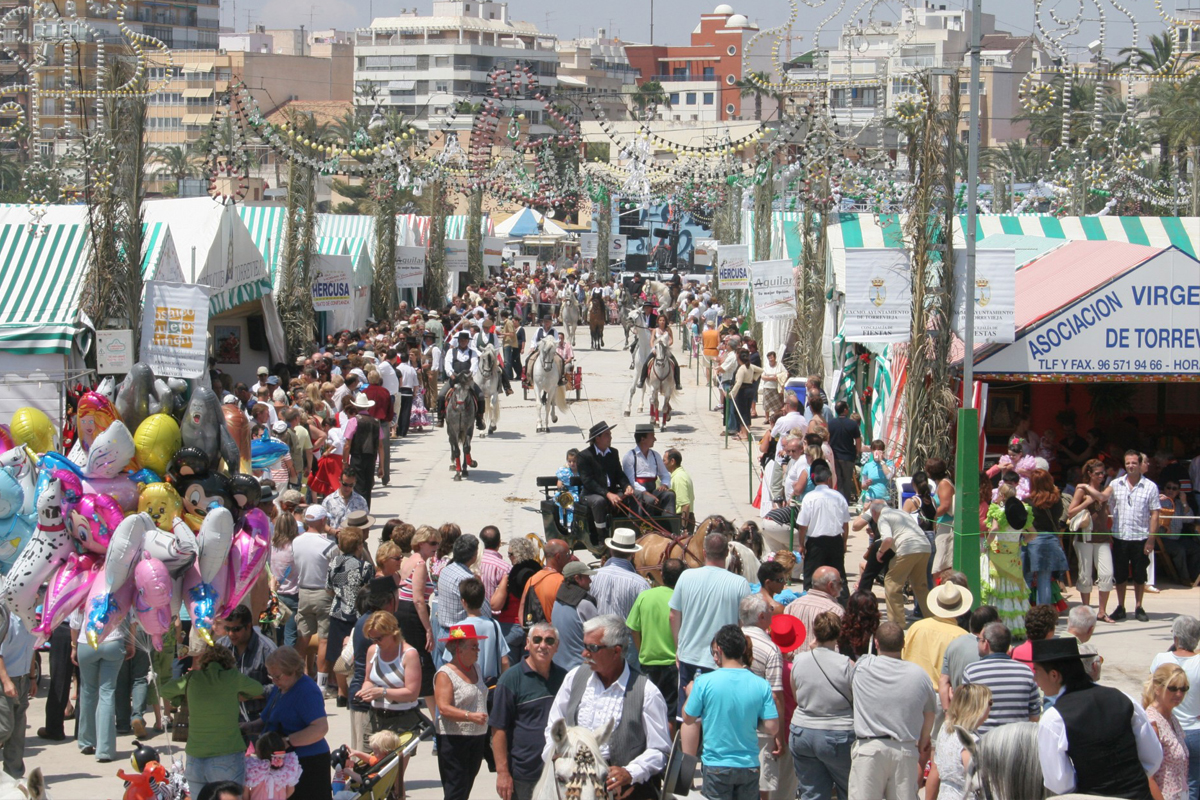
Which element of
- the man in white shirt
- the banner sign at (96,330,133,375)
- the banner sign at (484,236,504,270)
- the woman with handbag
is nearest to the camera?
the man in white shirt

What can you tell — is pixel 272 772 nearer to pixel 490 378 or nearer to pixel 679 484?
pixel 679 484

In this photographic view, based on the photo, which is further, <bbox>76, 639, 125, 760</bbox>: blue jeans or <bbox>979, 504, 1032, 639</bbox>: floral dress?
<bbox>979, 504, 1032, 639</bbox>: floral dress

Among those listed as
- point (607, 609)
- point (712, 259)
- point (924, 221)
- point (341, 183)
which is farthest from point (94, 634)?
point (341, 183)

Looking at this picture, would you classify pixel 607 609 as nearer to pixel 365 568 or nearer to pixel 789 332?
pixel 365 568

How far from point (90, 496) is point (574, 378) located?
17876 mm

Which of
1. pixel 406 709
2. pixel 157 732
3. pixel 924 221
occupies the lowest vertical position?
pixel 157 732

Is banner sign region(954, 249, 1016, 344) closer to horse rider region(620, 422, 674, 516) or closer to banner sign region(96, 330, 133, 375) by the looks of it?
horse rider region(620, 422, 674, 516)

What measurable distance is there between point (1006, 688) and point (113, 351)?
34.5 ft

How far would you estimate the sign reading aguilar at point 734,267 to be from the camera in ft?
90.1

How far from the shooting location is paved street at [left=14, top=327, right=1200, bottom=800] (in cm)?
853

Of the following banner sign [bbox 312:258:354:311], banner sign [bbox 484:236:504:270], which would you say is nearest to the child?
banner sign [bbox 312:258:354:311]

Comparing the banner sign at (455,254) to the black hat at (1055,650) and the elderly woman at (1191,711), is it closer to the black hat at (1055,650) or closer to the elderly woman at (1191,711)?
the elderly woman at (1191,711)

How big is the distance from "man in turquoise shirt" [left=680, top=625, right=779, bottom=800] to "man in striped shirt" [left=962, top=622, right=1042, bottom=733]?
3.78 ft

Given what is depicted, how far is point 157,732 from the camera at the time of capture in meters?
9.06
